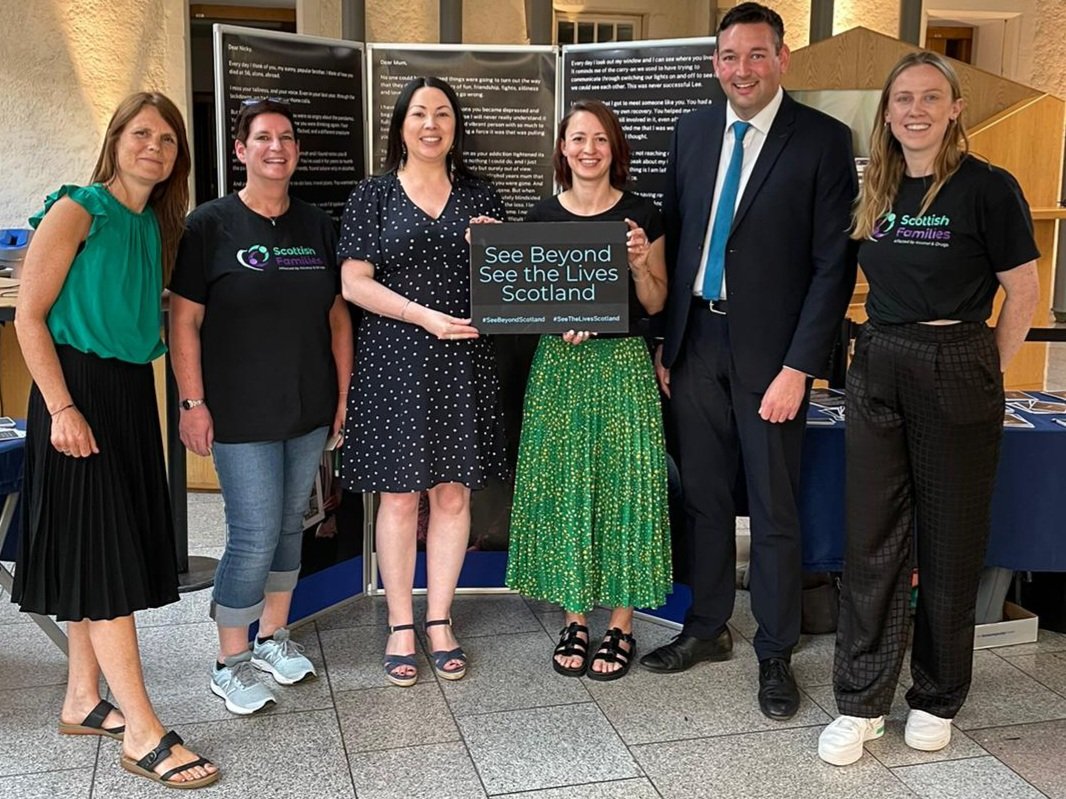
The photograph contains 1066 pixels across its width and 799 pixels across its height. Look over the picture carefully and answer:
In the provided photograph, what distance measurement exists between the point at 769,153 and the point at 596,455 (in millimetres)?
910

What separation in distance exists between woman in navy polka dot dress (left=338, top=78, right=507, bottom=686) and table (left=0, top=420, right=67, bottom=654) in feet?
2.86

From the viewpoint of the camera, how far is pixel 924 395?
7.93ft

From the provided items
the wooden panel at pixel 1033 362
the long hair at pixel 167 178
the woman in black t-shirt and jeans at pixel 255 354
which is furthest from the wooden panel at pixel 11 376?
the wooden panel at pixel 1033 362

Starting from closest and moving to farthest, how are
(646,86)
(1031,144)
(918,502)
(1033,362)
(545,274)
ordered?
(918,502) → (545,274) → (646,86) → (1031,144) → (1033,362)

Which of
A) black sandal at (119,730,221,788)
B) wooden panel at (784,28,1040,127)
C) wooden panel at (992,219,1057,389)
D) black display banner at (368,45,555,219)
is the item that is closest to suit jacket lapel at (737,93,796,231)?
black display banner at (368,45,555,219)

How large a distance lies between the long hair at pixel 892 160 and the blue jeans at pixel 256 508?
1.47 m

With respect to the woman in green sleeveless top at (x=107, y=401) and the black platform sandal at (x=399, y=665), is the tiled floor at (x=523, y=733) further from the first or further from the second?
the woman in green sleeveless top at (x=107, y=401)

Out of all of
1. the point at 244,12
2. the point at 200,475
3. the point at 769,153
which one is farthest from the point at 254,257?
the point at 244,12

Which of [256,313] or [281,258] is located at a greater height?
[281,258]

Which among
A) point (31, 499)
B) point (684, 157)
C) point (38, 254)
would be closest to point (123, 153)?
point (38, 254)

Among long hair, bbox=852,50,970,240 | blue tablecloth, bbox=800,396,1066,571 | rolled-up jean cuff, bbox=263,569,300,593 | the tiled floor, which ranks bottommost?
the tiled floor

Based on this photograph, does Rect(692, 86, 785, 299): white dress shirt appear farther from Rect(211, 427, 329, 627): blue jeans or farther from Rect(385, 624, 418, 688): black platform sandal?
Rect(385, 624, 418, 688): black platform sandal

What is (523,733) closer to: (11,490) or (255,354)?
(255,354)

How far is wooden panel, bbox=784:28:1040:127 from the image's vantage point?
5.28 metres
